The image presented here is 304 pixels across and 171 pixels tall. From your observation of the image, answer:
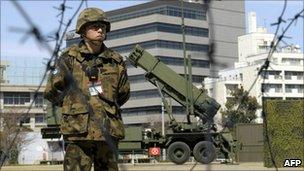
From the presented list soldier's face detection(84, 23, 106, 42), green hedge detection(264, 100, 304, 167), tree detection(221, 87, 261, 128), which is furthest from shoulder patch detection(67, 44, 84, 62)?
green hedge detection(264, 100, 304, 167)

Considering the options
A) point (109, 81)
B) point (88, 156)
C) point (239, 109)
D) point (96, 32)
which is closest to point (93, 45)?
point (96, 32)

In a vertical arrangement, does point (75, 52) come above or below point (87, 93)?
above

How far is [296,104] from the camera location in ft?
62.8

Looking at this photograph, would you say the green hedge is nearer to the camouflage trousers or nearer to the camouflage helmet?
the camouflage trousers

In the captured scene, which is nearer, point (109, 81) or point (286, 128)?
point (109, 81)

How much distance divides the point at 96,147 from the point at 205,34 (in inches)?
54.7

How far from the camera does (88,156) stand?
3.76 metres

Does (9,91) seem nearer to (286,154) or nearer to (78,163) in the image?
(286,154)

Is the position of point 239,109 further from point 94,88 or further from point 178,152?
point 178,152

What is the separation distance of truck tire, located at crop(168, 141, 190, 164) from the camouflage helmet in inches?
606

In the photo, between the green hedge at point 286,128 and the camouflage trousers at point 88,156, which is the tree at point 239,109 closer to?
the camouflage trousers at point 88,156

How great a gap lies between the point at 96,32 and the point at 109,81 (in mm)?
309

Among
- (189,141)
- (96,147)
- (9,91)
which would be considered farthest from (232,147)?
(9,91)

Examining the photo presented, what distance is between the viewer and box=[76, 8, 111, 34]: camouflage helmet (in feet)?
11.7
